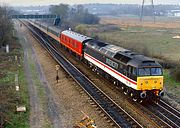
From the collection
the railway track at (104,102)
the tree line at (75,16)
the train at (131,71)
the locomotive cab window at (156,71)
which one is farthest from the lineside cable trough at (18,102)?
the tree line at (75,16)

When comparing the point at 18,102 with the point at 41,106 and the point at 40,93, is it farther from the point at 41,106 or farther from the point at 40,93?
the point at 40,93

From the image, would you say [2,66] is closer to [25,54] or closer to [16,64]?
[16,64]

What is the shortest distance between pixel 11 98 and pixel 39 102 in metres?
1.98

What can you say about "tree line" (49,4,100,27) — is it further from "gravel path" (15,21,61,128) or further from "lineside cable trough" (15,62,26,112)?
"lineside cable trough" (15,62,26,112)

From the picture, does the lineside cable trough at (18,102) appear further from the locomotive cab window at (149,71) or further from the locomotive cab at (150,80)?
the locomotive cab window at (149,71)

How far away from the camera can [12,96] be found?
2538cm

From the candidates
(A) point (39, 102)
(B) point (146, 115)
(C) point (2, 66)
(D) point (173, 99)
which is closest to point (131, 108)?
(B) point (146, 115)

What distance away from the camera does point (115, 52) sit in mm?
28078

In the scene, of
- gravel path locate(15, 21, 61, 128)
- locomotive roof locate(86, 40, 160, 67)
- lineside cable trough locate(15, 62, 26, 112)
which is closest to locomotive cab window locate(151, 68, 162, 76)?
locomotive roof locate(86, 40, 160, 67)

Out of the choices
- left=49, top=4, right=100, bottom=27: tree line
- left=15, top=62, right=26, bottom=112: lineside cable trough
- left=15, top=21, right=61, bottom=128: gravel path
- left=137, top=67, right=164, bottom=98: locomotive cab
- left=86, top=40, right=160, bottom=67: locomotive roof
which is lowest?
left=15, top=21, right=61, bottom=128: gravel path

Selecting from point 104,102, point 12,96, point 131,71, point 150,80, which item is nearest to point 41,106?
point 12,96

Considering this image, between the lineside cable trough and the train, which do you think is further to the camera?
the train

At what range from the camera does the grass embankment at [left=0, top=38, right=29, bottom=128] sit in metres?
20.3

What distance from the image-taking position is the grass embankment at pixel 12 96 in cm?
2028
